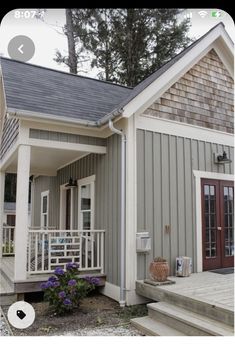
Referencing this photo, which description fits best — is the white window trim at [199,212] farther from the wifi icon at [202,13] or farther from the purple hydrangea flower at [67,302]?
the wifi icon at [202,13]

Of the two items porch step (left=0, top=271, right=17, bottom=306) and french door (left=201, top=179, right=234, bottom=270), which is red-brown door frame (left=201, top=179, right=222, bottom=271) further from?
porch step (left=0, top=271, right=17, bottom=306)

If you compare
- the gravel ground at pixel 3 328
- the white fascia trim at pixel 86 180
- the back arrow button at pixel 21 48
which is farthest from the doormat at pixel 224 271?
the back arrow button at pixel 21 48

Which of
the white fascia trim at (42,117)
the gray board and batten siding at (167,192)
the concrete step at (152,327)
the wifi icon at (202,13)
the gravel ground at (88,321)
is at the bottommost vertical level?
the gravel ground at (88,321)

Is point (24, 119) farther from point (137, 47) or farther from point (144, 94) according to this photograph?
point (137, 47)

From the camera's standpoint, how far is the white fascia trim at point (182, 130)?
5060mm

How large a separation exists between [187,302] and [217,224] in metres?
2.30

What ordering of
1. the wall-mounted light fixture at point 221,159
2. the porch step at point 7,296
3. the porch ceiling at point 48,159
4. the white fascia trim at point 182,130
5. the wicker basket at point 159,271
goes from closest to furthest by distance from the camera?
the wicker basket at point 159,271 → the porch step at point 7,296 → the white fascia trim at point 182,130 → the wall-mounted light fixture at point 221,159 → the porch ceiling at point 48,159

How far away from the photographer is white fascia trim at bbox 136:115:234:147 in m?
5.06

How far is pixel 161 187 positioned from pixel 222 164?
1506 mm

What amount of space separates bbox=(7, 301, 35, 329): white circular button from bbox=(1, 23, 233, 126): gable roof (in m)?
2.62

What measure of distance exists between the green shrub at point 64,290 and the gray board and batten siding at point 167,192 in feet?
3.11

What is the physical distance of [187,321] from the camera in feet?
10.9
